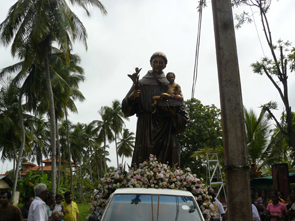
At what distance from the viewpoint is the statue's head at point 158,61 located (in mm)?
7871

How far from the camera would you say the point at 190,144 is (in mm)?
27906

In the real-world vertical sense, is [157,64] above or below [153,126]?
A: above

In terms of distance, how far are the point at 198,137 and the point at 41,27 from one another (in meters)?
14.8

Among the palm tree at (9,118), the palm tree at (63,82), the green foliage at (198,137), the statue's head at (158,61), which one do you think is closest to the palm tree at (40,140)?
the palm tree at (9,118)

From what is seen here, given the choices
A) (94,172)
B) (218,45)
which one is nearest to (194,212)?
(218,45)

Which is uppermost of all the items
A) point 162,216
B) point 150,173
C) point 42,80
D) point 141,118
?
point 42,80

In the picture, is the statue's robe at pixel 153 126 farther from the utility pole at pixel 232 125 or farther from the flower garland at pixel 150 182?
the utility pole at pixel 232 125

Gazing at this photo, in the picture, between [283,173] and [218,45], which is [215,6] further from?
[283,173]

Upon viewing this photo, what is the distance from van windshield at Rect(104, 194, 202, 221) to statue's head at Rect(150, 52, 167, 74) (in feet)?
12.6

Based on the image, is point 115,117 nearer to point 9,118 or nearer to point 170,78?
point 9,118

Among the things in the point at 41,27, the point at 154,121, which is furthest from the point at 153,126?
the point at 41,27

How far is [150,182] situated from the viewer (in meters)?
5.73

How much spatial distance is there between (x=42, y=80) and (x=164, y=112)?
64.6 ft

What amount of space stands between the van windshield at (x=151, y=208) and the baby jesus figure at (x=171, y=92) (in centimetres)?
297
